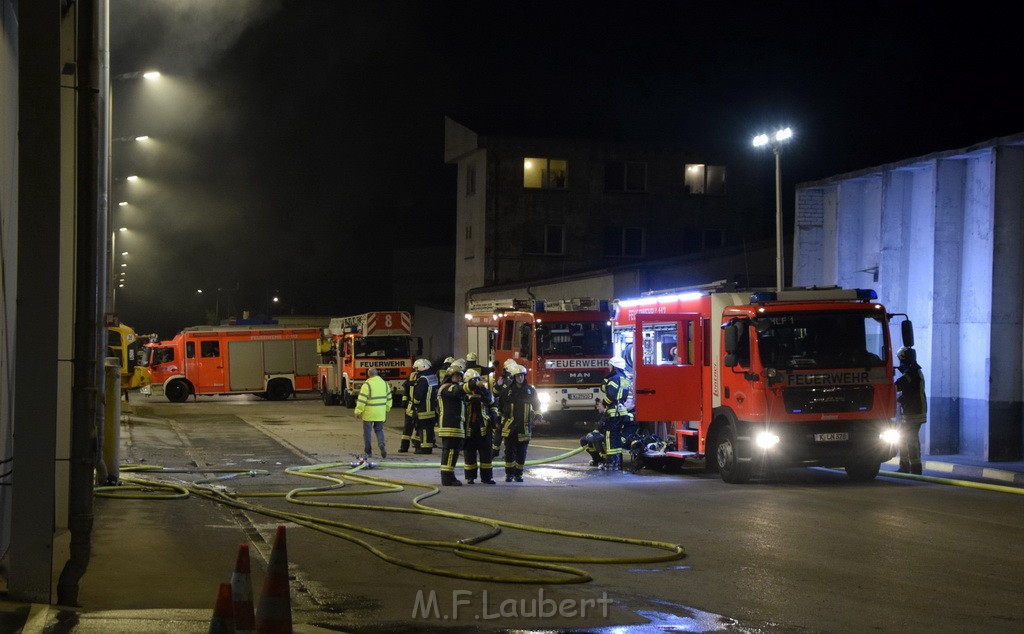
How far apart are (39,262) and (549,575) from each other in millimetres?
4462

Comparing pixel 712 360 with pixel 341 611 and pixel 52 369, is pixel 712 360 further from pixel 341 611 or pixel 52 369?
pixel 52 369

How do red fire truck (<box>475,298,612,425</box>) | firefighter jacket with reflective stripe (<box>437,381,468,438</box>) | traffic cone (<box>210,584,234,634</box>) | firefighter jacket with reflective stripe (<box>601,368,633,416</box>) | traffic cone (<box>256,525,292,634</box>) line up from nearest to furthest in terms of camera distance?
traffic cone (<box>210,584,234,634</box>)
traffic cone (<box>256,525,292,634</box>)
firefighter jacket with reflective stripe (<box>437,381,468,438</box>)
firefighter jacket with reflective stripe (<box>601,368,633,416</box>)
red fire truck (<box>475,298,612,425</box>)

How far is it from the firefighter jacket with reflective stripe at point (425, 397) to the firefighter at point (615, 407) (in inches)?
144

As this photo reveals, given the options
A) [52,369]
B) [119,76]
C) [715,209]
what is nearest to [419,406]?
[119,76]

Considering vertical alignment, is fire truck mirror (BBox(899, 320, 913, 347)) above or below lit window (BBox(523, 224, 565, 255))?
below

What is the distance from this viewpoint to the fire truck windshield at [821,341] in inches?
595

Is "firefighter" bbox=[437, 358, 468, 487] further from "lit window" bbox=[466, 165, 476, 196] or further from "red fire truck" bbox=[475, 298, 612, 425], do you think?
"lit window" bbox=[466, 165, 476, 196]

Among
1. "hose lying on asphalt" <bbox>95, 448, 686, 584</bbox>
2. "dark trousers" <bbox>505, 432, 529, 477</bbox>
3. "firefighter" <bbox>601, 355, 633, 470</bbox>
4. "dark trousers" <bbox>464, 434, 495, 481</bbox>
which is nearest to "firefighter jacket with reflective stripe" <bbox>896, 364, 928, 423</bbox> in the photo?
"firefighter" <bbox>601, 355, 633, 470</bbox>

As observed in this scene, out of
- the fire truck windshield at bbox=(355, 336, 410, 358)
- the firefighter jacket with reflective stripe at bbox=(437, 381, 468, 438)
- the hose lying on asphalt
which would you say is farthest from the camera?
the fire truck windshield at bbox=(355, 336, 410, 358)

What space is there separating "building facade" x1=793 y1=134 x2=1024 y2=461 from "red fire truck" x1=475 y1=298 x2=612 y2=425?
5413 millimetres

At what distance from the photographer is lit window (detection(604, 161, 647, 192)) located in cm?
5091

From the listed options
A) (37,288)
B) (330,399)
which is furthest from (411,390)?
(330,399)

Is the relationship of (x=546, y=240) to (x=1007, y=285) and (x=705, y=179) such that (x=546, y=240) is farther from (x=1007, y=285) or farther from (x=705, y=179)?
(x=1007, y=285)

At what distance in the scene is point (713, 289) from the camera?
17375mm
